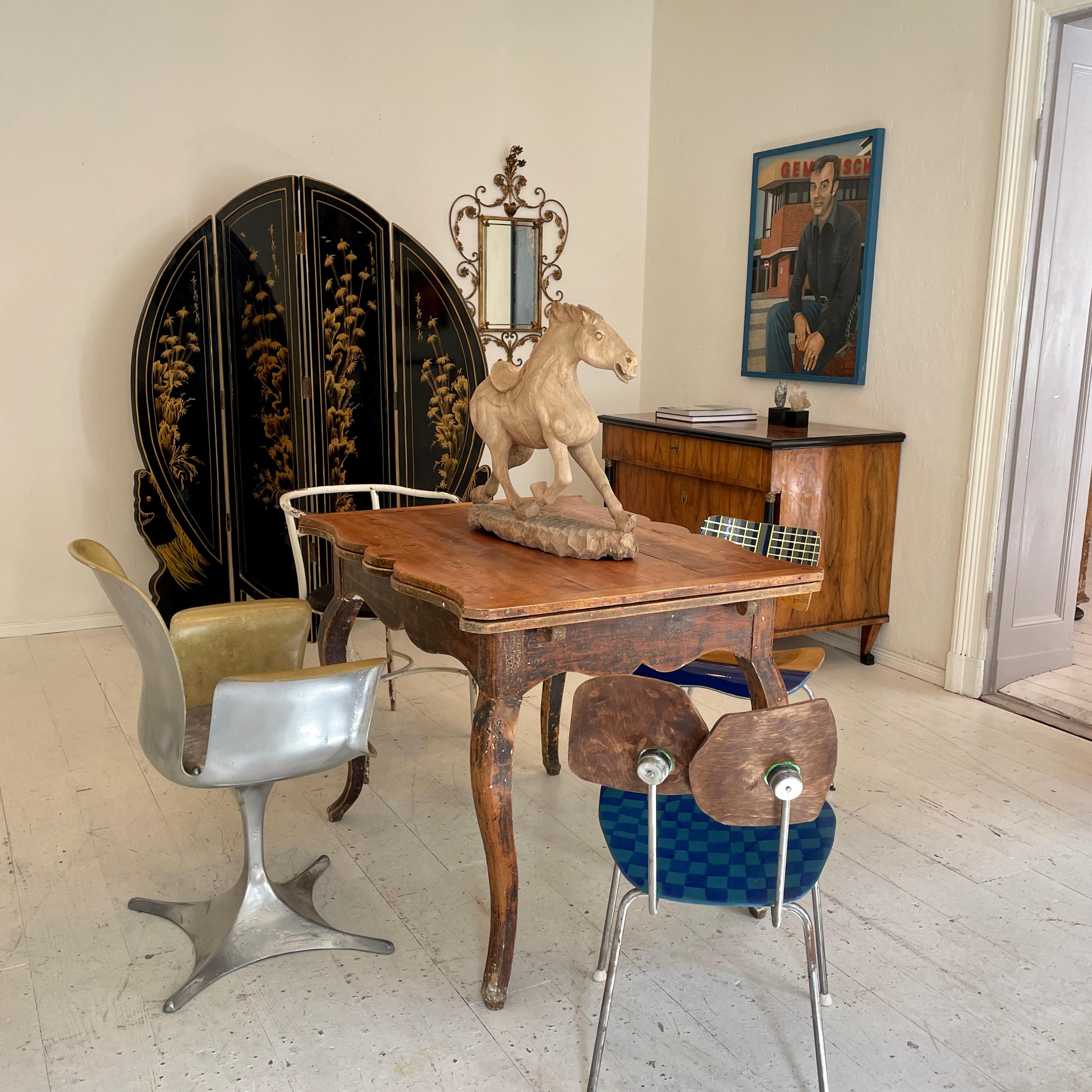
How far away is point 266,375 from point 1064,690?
3.52 meters

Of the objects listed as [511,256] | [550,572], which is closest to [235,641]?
[550,572]

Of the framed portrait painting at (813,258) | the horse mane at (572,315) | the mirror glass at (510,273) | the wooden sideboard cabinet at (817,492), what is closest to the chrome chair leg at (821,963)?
the horse mane at (572,315)

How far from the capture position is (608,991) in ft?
6.02

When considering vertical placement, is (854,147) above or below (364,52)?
below

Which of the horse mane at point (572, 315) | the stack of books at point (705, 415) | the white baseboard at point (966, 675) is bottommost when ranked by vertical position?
the white baseboard at point (966, 675)

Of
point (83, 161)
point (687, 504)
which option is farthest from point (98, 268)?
point (687, 504)

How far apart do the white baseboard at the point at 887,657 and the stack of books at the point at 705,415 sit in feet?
3.22

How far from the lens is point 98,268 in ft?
15.1

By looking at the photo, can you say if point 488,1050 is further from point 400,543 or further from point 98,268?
point 98,268

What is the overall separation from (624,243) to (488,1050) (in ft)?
15.1

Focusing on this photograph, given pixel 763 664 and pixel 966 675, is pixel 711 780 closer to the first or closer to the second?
pixel 763 664

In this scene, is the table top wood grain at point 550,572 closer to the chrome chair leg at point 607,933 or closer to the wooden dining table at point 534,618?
the wooden dining table at point 534,618

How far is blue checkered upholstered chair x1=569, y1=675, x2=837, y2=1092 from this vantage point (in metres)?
1.57

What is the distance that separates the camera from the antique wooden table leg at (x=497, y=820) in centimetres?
203
